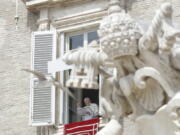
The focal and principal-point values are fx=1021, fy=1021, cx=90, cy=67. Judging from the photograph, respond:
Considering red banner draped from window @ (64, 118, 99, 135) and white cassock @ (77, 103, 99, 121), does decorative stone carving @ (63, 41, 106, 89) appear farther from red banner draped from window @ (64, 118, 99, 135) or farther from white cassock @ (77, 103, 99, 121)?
white cassock @ (77, 103, 99, 121)

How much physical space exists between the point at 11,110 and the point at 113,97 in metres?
10.1

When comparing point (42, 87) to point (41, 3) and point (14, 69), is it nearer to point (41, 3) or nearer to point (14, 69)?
point (14, 69)

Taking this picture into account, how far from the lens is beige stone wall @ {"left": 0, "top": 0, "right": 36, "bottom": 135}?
19.0 m

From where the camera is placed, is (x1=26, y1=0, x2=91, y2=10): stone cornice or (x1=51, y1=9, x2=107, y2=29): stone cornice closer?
(x1=51, y1=9, x2=107, y2=29): stone cornice

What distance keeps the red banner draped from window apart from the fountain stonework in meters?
8.37

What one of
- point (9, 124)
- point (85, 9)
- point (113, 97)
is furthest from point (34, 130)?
point (113, 97)

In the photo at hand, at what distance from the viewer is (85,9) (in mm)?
18562

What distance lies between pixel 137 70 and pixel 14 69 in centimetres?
1069

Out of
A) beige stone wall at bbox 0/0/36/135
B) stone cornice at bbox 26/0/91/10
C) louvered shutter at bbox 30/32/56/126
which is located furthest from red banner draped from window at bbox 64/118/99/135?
stone cornice at bbox 26/0/91/10

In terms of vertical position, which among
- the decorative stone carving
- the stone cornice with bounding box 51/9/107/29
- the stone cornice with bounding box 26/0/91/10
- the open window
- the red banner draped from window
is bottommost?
the red banner draped from window

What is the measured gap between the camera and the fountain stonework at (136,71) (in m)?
8.59

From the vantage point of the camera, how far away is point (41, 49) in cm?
1906

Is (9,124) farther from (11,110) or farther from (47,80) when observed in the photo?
(47,80)

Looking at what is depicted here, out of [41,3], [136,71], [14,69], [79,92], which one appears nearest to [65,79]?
[79,92]
